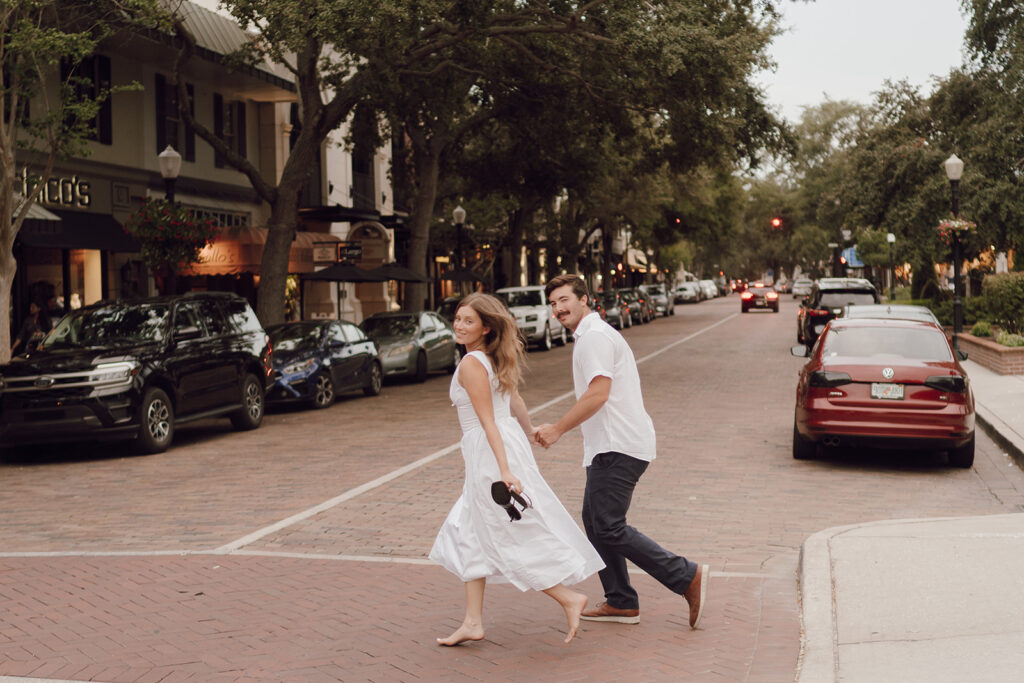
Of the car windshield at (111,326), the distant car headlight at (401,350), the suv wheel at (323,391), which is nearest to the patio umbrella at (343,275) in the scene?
the distant car headlight at (401,350)

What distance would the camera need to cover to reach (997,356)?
20.7 m

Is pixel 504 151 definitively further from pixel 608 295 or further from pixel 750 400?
pixel 750 400

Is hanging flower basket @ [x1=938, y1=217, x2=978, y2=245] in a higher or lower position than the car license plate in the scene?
higher

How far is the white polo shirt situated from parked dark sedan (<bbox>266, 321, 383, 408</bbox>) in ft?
39.8

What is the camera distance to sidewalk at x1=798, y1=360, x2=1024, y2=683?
5031 millimetres

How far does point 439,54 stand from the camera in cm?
2494

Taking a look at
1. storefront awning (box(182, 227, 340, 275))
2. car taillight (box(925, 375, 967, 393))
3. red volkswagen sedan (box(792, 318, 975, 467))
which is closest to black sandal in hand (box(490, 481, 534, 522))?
red volkswagen sedan (box(792, 318, 975, 467))

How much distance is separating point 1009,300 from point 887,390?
45.6 ft

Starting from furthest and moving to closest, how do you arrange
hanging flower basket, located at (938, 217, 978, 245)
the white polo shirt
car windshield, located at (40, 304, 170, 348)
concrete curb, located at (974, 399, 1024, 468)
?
hanging flower basket, located at (938, 217, 978, 245), car windshield, located at (40, 304, 170, 348), concrete curb, located at (974, 399, 1024, 468), the white polo shirt

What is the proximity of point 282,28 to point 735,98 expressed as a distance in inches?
399

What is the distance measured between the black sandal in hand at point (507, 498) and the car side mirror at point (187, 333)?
9.83m

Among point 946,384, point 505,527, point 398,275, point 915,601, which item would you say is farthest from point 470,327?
point 398,275

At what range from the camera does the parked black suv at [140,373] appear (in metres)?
12.9

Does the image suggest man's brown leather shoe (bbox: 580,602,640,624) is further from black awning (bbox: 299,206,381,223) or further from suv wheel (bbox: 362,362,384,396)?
black awning (bbox: 299,206,381,223)
